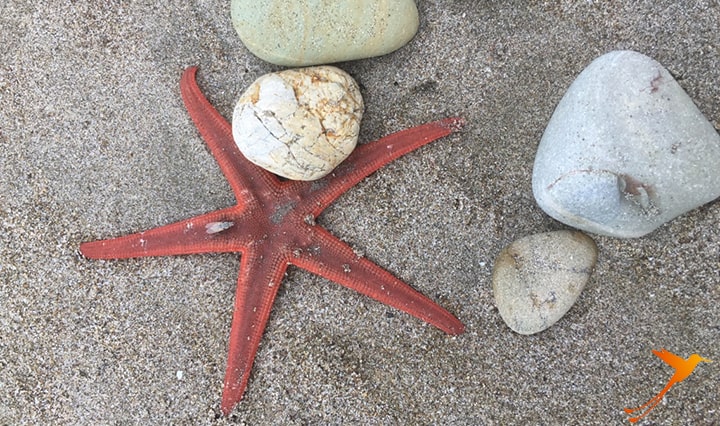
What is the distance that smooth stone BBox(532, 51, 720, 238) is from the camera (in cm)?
197

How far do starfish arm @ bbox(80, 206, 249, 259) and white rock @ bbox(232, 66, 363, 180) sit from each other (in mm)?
283

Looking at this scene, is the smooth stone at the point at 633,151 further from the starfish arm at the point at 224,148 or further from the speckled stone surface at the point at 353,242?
the starfish arm at the point at 224,148

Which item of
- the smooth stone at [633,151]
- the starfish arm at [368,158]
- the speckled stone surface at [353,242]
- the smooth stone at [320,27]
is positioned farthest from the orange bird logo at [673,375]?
the smooth stone at [320,27]

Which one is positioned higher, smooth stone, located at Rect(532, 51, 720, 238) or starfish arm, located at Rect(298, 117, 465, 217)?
smooth stone, located at Rect(532, 51, 720, 238)

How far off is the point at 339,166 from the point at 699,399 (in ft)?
5.52

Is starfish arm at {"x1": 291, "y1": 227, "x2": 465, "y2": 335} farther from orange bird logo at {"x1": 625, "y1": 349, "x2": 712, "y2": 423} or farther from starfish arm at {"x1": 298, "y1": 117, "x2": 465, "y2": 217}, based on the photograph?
orange bird logo at {"x1": 625, "y1": 349, "x2": 712, "y2": 423}

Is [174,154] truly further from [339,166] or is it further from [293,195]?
[339,166]

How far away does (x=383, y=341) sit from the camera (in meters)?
2.30

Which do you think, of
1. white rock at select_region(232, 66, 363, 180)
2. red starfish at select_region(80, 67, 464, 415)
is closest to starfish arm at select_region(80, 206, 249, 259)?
red starfish at select_region(80, 67, 464, 415)

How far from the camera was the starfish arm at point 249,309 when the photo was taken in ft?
7.25

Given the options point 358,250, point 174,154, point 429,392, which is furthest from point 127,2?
point 429,392

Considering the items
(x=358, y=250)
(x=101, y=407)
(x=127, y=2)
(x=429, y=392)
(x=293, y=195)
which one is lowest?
(x=101, y=407)

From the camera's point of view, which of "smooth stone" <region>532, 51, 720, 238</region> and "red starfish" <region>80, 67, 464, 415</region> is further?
"red starfish" <region>80, 67, 464, 415</region>

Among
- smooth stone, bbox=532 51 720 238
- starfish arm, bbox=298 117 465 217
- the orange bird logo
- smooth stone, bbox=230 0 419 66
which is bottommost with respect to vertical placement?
the orange bird logo
